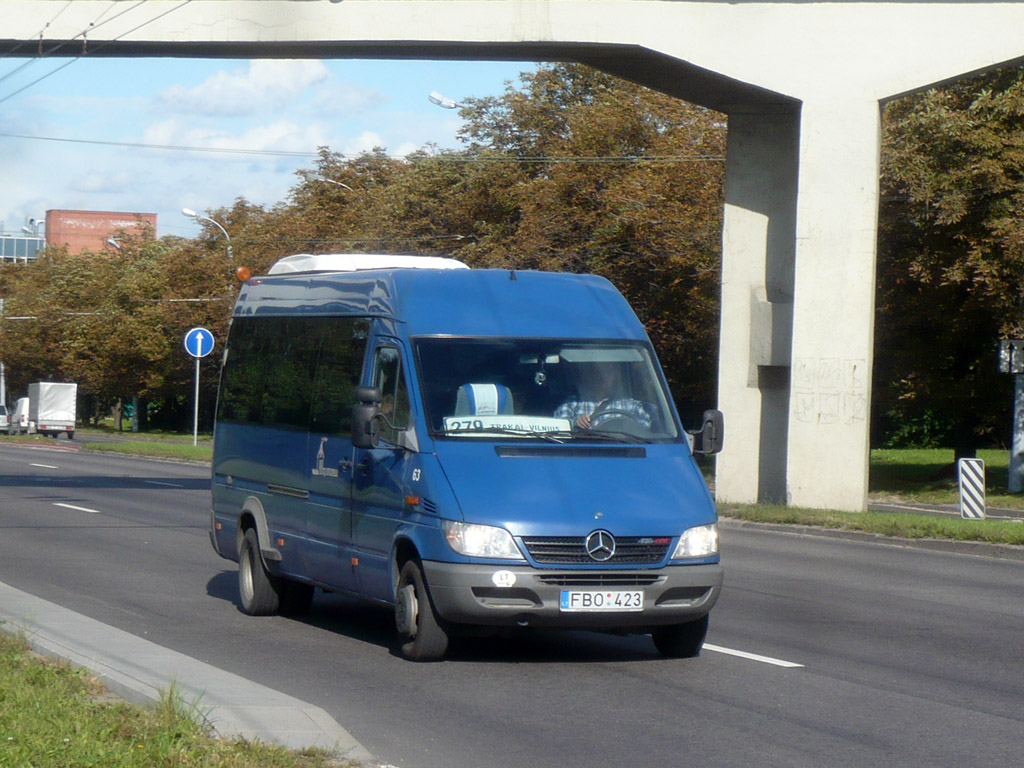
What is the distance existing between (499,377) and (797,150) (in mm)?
17013

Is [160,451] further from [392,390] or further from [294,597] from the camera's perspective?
[392,390]

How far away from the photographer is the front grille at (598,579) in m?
8.91

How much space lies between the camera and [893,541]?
20.0 m

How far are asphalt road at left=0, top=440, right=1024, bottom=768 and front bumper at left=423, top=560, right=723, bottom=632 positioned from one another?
0.34m

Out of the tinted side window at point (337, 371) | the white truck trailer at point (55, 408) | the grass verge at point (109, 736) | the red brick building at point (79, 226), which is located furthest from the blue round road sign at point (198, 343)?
the red brick building at point (79, 226)

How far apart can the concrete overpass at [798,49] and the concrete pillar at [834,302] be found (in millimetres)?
21

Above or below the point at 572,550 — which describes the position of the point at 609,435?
above

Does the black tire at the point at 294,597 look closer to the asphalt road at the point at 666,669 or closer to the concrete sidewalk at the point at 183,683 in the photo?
the asphalt road at the point at 666,669

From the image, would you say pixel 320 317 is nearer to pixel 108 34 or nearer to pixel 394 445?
pixel 394 445

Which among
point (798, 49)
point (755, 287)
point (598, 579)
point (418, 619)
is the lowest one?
point (418, 619)

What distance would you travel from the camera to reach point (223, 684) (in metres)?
7.73

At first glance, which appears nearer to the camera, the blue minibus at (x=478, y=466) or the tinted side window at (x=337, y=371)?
the blue minibus at (x=478, y=466)

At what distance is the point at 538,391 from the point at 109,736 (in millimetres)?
4302

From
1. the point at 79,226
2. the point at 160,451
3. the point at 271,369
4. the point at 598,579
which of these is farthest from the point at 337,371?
the point at 79,226
